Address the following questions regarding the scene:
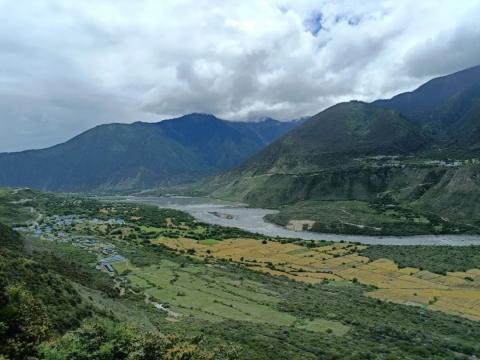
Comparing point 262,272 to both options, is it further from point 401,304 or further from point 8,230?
point 8,230

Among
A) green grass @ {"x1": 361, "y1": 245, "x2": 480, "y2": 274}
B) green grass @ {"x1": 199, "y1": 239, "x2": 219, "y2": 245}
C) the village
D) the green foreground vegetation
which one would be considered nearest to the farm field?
the green foreground vegetation

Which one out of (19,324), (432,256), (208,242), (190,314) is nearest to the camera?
(19,324)

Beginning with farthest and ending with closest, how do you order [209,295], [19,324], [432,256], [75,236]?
[75,236], [432,256], [209,295], [19,324]

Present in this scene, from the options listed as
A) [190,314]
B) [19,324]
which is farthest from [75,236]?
[19,324]

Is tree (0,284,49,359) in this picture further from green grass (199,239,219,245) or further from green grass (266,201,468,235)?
green grass (266,201,468,235)

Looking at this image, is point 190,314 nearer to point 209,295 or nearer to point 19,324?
point 209,295

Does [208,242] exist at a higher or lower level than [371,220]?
lower

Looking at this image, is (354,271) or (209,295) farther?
(354,271)

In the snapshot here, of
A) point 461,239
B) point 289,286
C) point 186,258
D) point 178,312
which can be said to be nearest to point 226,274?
point 289,286
